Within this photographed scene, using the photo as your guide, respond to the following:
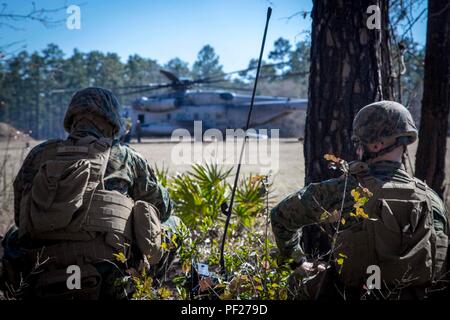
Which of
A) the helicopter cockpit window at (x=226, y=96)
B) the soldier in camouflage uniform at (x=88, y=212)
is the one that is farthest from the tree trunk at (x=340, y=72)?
the helicopter cockpit window at (x=226, y=96)

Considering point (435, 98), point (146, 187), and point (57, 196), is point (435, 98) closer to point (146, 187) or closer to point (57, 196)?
point (146, 187)

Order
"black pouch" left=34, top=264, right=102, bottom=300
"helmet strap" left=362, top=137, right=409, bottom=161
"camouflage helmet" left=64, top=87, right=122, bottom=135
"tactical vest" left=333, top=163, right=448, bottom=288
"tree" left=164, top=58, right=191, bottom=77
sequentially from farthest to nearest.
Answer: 1. "tree" left=164, top=58, right=191, bottom=77
2. "camouflage helmet" left=64, top=87, right=122, bottom=135
3. "black pouch" left=34, top=264, right=102, bottom=300
4. "helmet strap" left=362, top=137, right=409, bottom=161
5. "tactical vest" left=333, top=163, right=448, bottom=288

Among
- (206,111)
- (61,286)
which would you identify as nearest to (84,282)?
(61,286)

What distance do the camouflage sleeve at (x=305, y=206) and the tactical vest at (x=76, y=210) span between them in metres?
0.94

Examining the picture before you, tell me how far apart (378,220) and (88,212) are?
5.34ft

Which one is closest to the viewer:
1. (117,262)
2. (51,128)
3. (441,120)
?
(117,262)

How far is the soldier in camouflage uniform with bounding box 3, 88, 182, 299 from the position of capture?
101 inches

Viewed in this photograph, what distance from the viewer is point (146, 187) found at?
3.04 m

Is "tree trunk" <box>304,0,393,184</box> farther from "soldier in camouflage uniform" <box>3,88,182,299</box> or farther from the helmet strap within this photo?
"soldier in camouflage uniform" <box>3,88,182,299</box>

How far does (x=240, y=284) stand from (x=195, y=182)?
10.7 feet

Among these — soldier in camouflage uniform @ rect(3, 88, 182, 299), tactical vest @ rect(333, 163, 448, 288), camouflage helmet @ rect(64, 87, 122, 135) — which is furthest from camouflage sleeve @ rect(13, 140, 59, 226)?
tactical vest @ rect(333, 163, 448, 288)

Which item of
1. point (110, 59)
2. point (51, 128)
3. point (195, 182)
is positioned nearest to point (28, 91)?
point (110, 59)

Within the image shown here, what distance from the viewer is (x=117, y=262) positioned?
2.77 m
